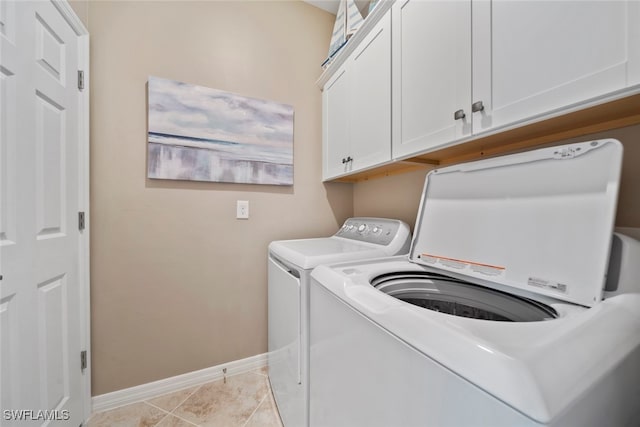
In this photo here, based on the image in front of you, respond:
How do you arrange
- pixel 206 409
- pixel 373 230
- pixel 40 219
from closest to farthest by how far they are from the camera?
pixel 40 219 → pixel 206 409 → pixel 373 230

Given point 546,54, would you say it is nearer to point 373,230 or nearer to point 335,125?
point 373,230

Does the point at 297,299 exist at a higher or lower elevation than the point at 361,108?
lower

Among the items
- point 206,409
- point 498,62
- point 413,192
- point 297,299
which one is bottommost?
point 206,409

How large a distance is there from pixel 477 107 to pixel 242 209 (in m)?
1.49

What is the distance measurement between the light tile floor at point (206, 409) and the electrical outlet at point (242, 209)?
115 cm

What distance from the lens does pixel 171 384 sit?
5.16 ft

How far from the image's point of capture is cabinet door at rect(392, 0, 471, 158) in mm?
931

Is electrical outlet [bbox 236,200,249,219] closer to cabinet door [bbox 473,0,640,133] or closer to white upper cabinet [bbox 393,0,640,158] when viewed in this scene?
white upper cabinet [bbox 393,0,640,158]

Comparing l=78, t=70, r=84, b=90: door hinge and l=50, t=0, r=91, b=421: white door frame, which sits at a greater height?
l=78, t=70, r=84, b=90: door hinge

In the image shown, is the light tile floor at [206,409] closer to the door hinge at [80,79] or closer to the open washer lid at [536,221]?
the open washer lid at [536,221]

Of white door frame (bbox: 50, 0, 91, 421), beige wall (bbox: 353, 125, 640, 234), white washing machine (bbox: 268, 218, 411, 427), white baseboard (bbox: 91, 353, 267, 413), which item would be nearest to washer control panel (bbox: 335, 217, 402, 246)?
white washing machine (bbox: 268, 218, 411, 427)

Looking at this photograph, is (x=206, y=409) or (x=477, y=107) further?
(x=206, y=409)

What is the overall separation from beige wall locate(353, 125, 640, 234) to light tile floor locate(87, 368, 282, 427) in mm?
1471

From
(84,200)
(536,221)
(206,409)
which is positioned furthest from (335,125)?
(206,409)
